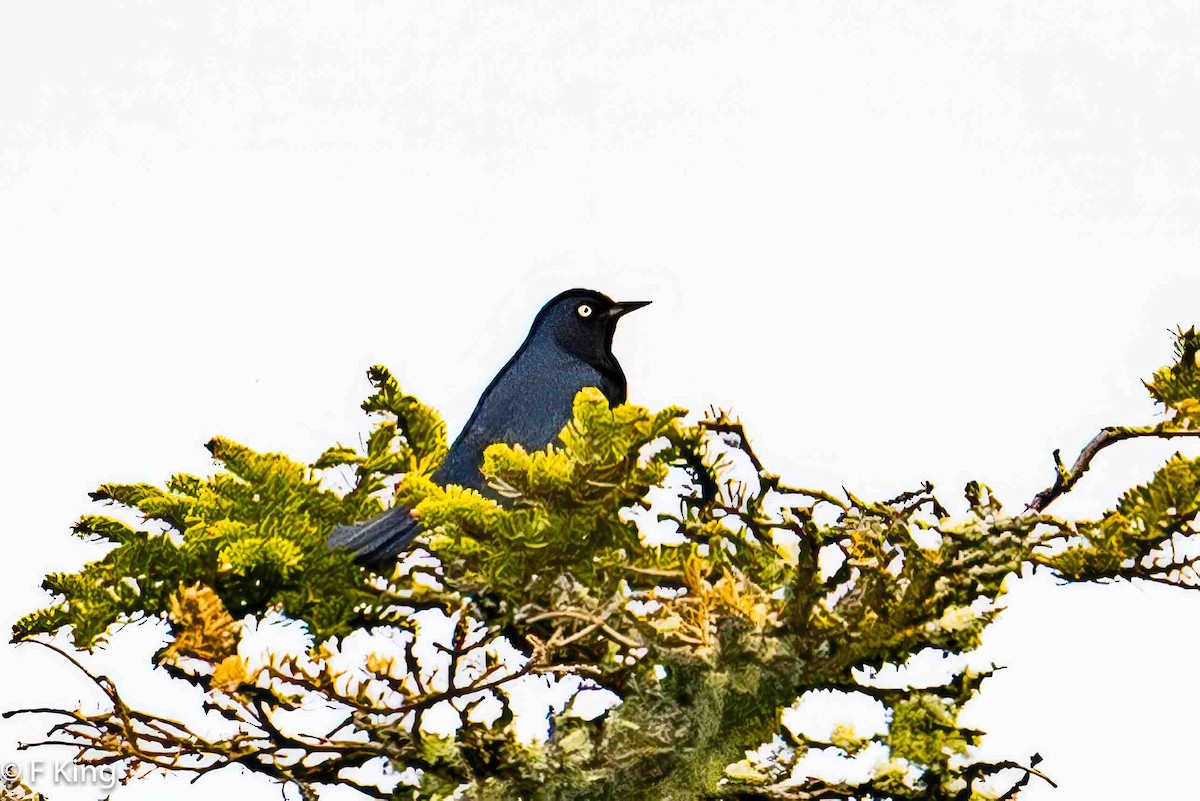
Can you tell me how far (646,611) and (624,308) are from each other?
3258mm

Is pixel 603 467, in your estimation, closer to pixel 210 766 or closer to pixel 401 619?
pixel 401 619

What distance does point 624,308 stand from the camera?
26.2 ft

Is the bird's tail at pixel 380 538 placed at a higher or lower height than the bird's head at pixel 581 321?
lower

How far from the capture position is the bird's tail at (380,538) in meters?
5.58

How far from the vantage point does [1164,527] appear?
4746 millimetres

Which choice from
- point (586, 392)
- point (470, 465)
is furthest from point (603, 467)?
point (470, 465)

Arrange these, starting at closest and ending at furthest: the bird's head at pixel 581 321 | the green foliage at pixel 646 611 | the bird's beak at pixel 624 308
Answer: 1. the green foliage at pixel 646 611
2. the bird's head at pixel 581 321
3. the bird's beak at pixel 624 308

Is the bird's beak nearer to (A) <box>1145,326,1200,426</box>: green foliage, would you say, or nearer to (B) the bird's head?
(B) the bird's head

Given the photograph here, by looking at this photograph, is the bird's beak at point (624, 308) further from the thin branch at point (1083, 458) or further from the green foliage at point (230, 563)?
the thin branch at point (1083, 458)

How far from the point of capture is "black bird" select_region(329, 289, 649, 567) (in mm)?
5633

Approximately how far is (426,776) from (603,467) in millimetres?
1403

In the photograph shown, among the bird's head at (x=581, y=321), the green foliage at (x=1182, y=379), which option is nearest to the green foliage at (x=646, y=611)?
the green foliage at (x=1182, y=379)

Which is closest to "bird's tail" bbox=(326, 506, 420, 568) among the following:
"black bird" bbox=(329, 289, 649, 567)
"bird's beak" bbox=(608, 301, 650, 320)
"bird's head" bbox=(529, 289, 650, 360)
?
"black bird" bbox=(329, 289, 649, 567)

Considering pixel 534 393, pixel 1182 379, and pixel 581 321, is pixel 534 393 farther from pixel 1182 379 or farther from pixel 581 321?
pixel 1182 379
